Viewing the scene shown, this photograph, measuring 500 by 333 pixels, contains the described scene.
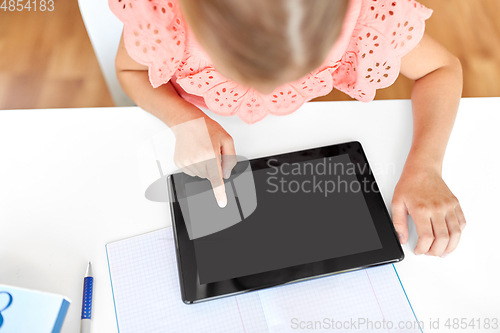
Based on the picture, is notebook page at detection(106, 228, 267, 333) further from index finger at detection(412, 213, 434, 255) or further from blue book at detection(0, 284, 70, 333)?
index finger at detection(412, 213, 434, 255)

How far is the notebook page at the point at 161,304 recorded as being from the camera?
446 mm

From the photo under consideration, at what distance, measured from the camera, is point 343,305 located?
460 millimetres

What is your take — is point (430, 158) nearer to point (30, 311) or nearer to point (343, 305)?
point (343, 305)

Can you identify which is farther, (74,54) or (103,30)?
(74,54)

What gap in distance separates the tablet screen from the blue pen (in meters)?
0.13

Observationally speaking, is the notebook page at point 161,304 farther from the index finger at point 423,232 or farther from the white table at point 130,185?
the index finger at point 423,232

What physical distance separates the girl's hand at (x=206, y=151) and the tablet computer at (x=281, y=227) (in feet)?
0.04

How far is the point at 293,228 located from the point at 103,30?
447 millimetres

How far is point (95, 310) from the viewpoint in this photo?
455 mm

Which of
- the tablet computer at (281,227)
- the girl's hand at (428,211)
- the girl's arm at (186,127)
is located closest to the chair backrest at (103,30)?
the girl's arm at (186,127)

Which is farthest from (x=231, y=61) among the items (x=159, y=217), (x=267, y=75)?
(x=159, y=217)

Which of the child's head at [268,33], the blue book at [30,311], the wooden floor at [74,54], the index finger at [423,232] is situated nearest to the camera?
the child's head at [268,33]

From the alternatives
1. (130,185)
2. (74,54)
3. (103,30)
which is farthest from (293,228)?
(74,54)

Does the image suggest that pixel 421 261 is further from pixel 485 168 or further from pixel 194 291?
pixel 194 291
